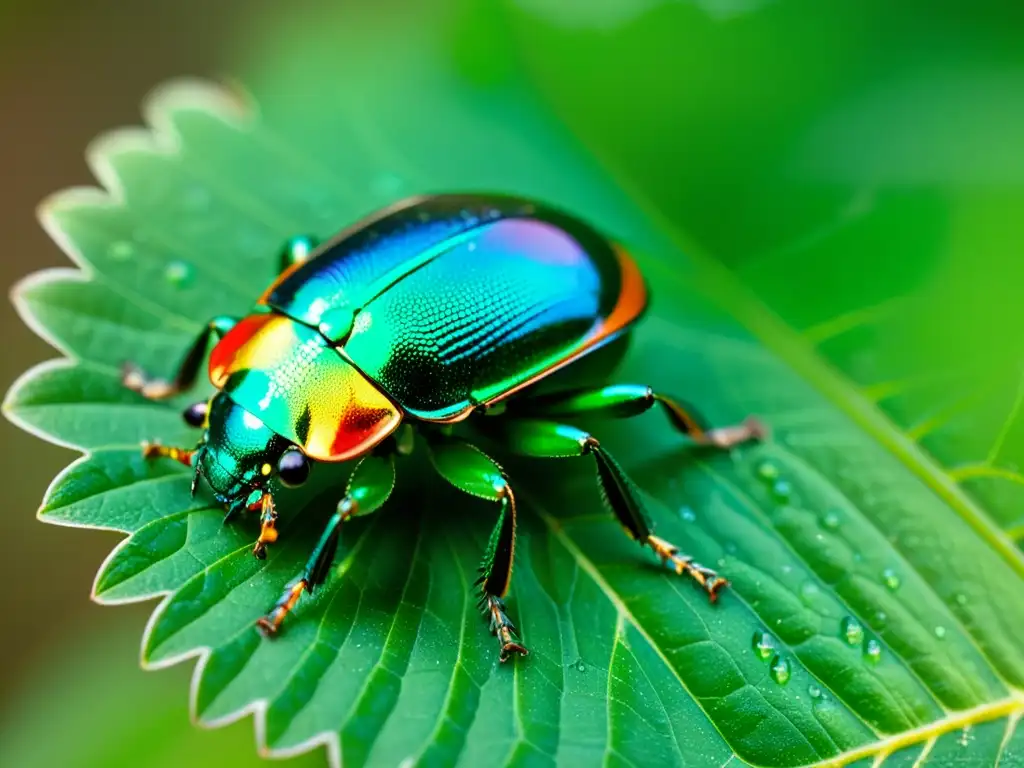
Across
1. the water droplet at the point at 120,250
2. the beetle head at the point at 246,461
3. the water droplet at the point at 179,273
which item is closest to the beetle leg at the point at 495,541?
the beetle head at the point at 246,461

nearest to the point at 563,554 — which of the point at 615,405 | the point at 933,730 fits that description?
the point at 615,405

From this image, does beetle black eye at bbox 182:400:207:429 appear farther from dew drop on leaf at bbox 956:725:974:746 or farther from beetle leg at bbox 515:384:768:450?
dew drop on leaf at bbox 956:725:974:746

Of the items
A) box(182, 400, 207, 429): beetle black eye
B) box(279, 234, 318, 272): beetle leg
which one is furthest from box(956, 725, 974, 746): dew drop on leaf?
box(279, 234, 318, 272): beetle leg

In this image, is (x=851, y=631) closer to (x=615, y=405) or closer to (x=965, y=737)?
(x=965, y=737)

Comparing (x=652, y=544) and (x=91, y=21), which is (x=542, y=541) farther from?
(x=91, y=21)

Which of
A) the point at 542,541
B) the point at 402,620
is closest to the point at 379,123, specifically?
the point at 542,541

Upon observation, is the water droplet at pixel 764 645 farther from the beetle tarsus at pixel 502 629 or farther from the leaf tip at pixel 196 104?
the leaf tip at pixel 196 104
